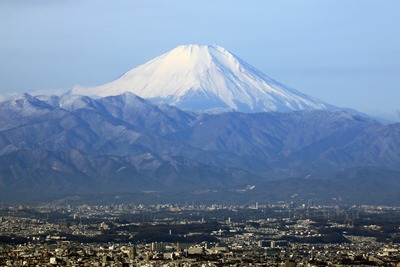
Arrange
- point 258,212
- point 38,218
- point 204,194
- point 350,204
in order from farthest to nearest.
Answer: point 204,194, point 350,204, point 258,212, point 38,218

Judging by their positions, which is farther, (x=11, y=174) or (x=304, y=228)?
(x=11, y=174)

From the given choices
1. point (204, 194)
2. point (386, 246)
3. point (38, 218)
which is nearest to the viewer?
point (386, 246)

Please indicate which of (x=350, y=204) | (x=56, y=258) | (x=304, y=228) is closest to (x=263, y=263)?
(x=56, y=258)

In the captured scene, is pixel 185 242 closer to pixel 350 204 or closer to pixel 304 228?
pixel 304 228

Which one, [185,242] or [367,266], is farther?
[185,242]

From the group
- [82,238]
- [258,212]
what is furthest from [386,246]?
[258,212]

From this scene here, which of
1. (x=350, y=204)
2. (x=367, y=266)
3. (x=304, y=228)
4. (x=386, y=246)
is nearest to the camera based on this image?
(x=367, y=266)

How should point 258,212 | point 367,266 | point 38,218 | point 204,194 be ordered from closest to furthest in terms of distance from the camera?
1. point 367,266
2. point 38,218
3. point 258,212
4. point 204,194

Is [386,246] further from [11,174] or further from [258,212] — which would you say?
[11,174]
